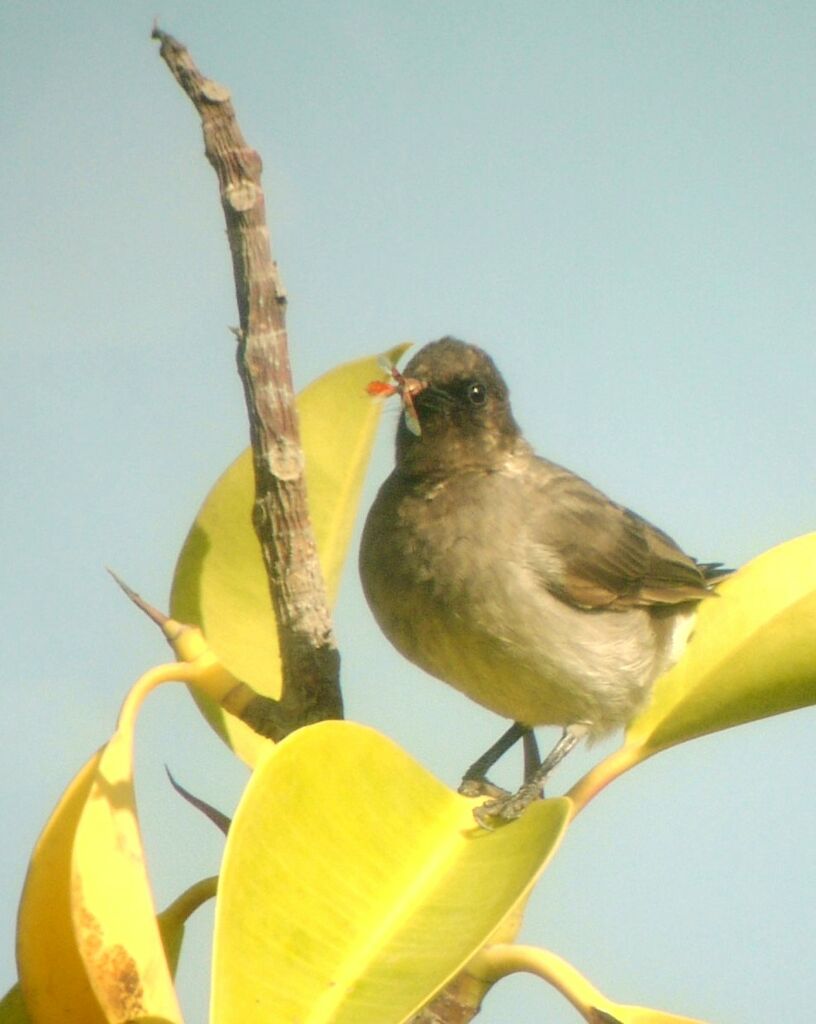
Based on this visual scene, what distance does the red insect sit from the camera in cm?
258

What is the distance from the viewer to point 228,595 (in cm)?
236

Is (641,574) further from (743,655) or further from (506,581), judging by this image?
(743,655)

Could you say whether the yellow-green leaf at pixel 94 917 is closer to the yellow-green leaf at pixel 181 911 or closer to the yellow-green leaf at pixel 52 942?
the yellow-green leaf at pixel 52 942

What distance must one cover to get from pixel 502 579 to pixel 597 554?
1.69ft

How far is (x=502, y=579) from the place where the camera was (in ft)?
11.9

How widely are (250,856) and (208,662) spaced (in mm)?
412

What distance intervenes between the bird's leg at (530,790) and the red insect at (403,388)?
794 mm

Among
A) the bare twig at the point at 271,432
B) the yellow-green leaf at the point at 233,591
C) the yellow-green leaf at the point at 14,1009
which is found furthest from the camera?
the yellow-green leaf at the point at 233,591

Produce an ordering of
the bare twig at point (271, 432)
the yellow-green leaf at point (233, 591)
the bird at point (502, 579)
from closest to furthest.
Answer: the bare twig at point (271, 432) < the yellow-green leaf at point (233, 591) < the bird at point (502, 579)

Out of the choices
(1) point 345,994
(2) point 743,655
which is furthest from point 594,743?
(1) point 345,994

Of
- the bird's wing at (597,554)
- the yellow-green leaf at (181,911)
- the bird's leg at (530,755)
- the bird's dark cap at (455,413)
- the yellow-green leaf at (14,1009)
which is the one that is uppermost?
the bird's dark cap at (455,413)

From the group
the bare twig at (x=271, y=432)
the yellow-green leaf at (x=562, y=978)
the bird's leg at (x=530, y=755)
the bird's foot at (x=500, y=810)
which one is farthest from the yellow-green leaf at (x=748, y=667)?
the bird's leg at (x=530, y=755)

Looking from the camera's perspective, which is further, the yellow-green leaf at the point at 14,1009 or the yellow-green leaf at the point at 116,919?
the yellow-green leaf at the point at 14,1009

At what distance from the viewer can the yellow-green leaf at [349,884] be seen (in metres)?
1.46
